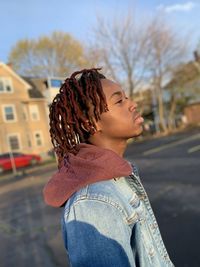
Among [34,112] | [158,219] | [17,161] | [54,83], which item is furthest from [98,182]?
[34,112]

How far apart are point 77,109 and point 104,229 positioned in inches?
22.9

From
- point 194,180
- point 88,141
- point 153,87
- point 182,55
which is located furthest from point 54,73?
point 88,141

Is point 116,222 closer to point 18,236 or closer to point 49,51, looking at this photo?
point 18,236

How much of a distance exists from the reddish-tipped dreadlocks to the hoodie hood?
11 centimetres

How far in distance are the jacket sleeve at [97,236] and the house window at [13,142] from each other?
1403 inches

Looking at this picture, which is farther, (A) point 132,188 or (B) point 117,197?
(A) point 132,188

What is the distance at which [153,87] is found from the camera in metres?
43.0

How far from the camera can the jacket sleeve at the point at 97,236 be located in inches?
51.3

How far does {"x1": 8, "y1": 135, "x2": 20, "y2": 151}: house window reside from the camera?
36072 mm

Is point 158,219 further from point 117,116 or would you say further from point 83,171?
point 83,171

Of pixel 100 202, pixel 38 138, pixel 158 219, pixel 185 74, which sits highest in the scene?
pixel 185 74

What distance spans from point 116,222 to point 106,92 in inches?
24.9

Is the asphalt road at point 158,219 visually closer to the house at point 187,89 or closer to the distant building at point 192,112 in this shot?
the house at point 187,89

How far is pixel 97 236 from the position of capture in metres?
1.31
